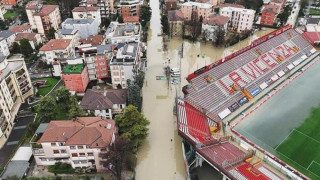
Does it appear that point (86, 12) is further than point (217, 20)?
Yes

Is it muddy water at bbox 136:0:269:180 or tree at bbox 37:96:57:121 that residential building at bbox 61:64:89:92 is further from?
muddy water at bbox 136:0:269:180

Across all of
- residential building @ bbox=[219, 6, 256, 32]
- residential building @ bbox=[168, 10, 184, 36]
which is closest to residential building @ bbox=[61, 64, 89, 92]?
residential building @ bbox=[168, 10, 184, 36]

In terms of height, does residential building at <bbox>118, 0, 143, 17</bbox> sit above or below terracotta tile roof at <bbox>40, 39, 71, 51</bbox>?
above

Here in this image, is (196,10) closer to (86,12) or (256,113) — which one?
(86,12)

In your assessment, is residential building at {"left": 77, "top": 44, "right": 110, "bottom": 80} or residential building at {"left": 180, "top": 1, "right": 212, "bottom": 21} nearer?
residential building at {"left": 77, "top": 44, "right": 110, "bottom": 80}

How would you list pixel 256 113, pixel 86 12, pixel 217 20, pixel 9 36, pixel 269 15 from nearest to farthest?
pixel 256 113, pixel 9 36, pixel 217 20, pixel 86 12, pixel 269 15

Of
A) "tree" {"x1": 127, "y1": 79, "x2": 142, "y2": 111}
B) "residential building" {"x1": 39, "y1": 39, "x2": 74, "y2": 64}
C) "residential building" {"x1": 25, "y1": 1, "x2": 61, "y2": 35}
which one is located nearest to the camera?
"tree" {"x1": 127, "y1": 79, "x2": 142, "y2": 111}

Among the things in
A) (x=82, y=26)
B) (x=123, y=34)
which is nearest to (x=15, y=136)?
(x=123, y=34)
